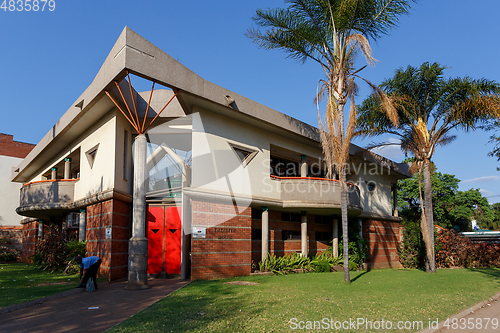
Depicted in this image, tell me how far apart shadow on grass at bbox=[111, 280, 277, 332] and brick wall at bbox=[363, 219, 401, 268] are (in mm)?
13997

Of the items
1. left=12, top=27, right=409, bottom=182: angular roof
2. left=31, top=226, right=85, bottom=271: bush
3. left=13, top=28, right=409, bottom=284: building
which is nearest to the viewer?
left=12, top=27, right=409, bottom=182: angular roof

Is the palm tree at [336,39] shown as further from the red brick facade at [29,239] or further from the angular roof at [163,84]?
the red brick facade at [29,239]

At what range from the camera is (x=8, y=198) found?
31.2 metres

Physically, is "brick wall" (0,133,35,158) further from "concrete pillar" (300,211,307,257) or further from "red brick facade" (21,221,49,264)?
"concrete pillar" (300,211,307,257)

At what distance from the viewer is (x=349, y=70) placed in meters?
13.2

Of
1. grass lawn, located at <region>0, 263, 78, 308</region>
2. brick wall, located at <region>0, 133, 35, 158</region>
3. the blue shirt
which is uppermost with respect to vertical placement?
brick wall, located at <region>0, 133, 35, 158</region>

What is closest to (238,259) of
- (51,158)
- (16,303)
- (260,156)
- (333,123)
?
(260,156)

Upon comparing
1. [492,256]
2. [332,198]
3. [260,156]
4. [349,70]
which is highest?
[349,70]

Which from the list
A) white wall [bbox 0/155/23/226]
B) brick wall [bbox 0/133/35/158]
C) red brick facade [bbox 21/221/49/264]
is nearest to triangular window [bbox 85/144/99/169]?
red brick facade [bbox 21/221/49/264]

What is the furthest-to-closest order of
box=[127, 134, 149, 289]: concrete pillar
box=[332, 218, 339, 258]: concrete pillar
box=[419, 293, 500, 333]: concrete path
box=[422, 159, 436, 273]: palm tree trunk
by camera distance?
box=[332, 218, 339, 258]: concrete pillar → box=[422, 159, 436, 273]: palm tree trunk → box=[127, 134, 149, 289]: concrete pillar → box=[419, 293, 500, 333]: concrete path

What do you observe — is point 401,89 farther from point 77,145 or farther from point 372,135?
point 77,145

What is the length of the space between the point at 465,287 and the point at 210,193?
8.98 meters

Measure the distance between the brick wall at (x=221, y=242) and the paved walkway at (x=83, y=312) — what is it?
212 centimetres

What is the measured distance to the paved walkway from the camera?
6.82m
